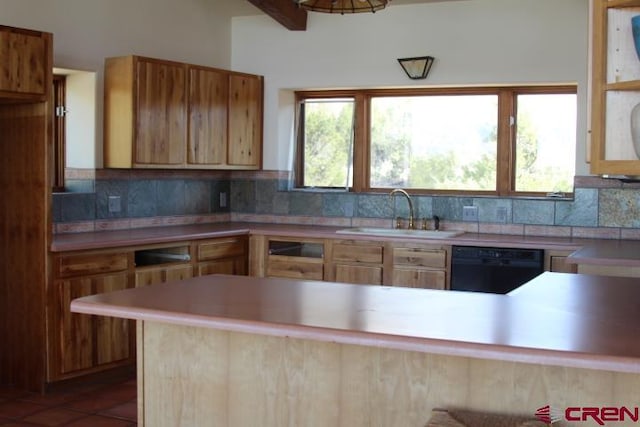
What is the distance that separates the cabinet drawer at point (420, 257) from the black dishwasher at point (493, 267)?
0.08 metres

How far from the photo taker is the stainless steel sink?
5496 mm

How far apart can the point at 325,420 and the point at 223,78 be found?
4.00 m

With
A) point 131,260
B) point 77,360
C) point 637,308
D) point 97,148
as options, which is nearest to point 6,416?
point 77,360

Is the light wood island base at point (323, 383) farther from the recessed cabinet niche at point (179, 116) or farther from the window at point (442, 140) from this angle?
the window at point (442, 140)

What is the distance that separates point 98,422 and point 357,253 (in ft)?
7.09

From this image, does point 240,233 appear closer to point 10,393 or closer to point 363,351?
point 10,393

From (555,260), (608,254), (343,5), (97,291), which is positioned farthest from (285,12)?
(608,254)

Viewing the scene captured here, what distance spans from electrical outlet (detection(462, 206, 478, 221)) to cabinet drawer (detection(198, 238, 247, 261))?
164cm

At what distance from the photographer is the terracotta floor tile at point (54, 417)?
4090 mm

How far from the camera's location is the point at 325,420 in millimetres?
2453

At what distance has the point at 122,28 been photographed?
5.52 metres

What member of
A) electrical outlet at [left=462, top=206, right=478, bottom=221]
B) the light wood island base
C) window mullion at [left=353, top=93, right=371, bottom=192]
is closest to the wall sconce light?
window mullion at [left=353, top=93, right=371, bottom=192]

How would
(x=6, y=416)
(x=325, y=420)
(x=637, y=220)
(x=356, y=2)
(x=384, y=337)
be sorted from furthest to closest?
1. (x=637, y=220)
2. (x=6, y=416)
3. (x=356, y=2)
4. (x=325, y=420)
5. (x=384, y=337)

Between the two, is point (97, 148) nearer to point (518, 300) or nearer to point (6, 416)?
point (6, 416)
